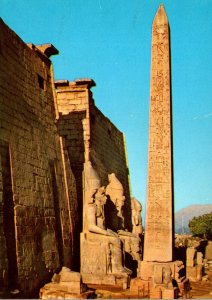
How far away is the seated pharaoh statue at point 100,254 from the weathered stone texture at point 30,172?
545 millimetres

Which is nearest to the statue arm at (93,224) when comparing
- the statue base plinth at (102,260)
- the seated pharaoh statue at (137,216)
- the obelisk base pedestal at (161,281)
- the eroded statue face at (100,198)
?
the statue base plinth at (102,260)

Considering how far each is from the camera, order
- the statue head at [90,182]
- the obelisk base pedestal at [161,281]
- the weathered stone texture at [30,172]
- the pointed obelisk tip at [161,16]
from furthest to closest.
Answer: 1. the statue head at [90,182]
2. the pointed obelisk tip at [161,16]
3. the obelisk base pedestal at [161,281]
4. the weathered stone texture at [30,172]

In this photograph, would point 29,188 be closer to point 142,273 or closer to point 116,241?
point 116,241

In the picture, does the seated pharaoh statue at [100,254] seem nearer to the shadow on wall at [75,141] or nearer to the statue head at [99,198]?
the statue head at [99,198]

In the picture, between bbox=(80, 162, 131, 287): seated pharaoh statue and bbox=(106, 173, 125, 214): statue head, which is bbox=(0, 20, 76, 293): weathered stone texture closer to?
bbox=(80, 162, 131, 287): seated pharaoh statue

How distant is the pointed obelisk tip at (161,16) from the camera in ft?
33.0

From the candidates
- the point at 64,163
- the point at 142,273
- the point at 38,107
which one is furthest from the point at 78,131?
the point at 142,273

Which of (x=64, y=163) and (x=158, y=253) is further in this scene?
(x=64, y=163)

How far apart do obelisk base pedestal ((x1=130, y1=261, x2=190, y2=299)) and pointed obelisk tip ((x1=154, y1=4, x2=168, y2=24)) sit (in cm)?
562

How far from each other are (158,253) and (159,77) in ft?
13.1

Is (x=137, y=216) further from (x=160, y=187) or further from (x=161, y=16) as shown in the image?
(x=161, y=16)

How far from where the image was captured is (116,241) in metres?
9.57

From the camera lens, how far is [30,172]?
8.66m

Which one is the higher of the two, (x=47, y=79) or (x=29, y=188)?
(x=47, y=79)
